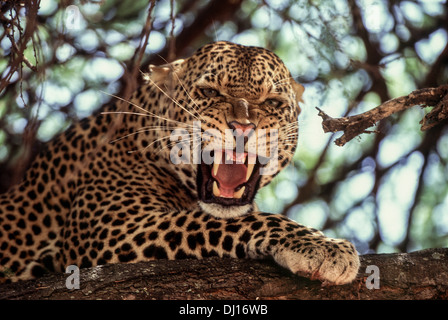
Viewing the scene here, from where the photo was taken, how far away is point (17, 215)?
502 cm

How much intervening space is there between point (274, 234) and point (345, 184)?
10.6 ft

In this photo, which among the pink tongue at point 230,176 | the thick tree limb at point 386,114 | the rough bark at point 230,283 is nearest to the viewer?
the rough bark at point 230,283

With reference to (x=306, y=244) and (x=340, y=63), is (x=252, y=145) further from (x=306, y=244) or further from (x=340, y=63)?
(x=340, y=63)

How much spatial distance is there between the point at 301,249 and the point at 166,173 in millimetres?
1783

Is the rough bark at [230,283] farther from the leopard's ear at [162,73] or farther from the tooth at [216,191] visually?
the leopard's ear at [162,73]

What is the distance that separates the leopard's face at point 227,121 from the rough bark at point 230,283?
3.10 ft

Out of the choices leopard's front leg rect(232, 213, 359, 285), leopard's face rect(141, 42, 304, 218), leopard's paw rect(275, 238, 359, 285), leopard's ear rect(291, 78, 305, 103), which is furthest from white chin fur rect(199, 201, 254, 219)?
leopard's ear rect(291, 78, 305, 103)

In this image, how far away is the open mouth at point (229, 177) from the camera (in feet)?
15.3

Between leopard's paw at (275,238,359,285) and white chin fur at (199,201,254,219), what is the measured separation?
0.89 metres

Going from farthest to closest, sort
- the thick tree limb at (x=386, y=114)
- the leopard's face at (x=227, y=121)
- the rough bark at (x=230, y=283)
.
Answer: the leopard's face at (x=227, y=121) < the thick tree limb at (x=386, y=114) < the rough bark at (x=230, y=283)

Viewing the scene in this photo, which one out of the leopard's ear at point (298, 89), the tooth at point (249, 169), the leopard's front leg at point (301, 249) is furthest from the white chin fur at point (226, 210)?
the leopard's ear at point (298, 89)

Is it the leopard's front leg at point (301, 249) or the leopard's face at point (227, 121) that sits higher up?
the leopard's face at point (227, 121)

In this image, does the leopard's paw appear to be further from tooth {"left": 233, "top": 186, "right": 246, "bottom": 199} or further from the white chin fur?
tooth {"left": 233, "top": 186, "right": 246, "bottom": 199}
